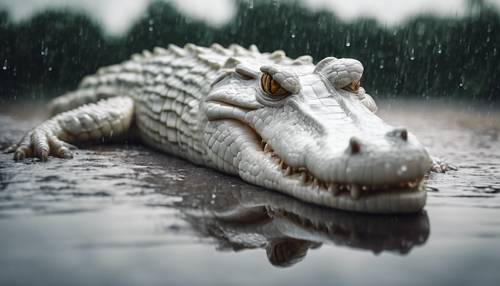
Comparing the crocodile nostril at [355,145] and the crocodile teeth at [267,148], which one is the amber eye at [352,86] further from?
the crocodile nostril at [355,145]

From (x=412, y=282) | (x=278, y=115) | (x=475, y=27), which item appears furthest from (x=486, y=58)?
(x=412, y=282)

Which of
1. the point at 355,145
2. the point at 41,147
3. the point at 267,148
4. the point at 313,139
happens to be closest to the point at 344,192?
the point at 355,145

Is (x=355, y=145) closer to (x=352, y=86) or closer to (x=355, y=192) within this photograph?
(x=355, y=192)

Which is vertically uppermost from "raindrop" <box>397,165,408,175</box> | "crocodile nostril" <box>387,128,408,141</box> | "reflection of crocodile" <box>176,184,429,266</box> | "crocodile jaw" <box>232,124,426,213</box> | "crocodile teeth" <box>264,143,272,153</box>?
"crocodile nostril" <box>387,128,408,141</box>

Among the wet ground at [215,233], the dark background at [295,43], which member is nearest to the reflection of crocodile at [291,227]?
the wet ground at [215,233]

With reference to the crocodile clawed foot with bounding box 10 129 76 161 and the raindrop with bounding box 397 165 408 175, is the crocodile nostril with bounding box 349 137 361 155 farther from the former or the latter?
the crocodile clawed foot with bounding box 10 129 76 161

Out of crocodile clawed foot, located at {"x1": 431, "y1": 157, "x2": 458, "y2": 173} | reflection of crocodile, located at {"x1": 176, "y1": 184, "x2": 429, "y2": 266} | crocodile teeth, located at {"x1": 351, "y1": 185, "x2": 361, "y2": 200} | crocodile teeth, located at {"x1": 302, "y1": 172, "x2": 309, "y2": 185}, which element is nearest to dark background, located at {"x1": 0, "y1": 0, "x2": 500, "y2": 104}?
crocodile clawed foot, located at {"x1": 431, "y1": 157, "x2": 458, "y2": 173}

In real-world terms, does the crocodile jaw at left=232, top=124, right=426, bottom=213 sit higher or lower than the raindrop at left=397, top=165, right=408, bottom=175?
lower
